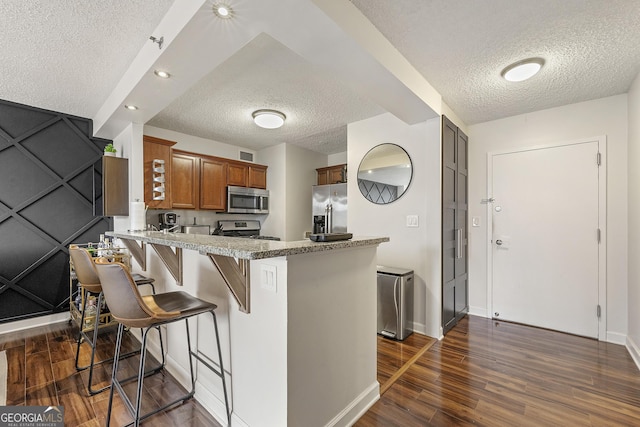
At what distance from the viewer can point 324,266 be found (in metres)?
1.49

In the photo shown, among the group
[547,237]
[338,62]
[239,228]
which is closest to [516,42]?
[338,62]

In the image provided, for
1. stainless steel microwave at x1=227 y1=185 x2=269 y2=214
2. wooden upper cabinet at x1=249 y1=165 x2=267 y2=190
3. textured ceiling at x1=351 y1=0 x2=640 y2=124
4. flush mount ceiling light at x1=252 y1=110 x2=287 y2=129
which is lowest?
stainless steel microwave at x1=227 y1=185 x2=269 y2=214

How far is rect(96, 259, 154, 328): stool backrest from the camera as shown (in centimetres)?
134

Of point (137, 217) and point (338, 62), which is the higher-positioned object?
point (338, 62)

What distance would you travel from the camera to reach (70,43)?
2010 millimetres

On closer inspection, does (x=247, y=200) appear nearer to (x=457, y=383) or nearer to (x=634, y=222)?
(x=457, y=383)

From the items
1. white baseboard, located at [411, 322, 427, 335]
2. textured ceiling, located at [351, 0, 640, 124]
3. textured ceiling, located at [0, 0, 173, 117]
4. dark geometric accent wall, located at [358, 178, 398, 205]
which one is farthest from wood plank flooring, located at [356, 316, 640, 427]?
textured ceiling, located at [0, 0, 173, 117]

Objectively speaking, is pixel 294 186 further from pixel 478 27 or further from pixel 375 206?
pixel 478 27

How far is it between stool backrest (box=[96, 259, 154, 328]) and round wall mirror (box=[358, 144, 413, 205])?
266 centimetres

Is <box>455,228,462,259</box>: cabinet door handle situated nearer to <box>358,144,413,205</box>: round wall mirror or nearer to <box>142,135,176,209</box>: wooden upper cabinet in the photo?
<box>358,144,413,205</box>: round wall mirror

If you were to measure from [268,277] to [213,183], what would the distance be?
3.37m

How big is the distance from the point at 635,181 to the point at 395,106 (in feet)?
7.23

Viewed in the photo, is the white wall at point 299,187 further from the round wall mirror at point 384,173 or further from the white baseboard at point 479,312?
the white baseboard at point 479,312

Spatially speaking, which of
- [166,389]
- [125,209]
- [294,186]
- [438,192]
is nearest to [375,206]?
[438,192]
